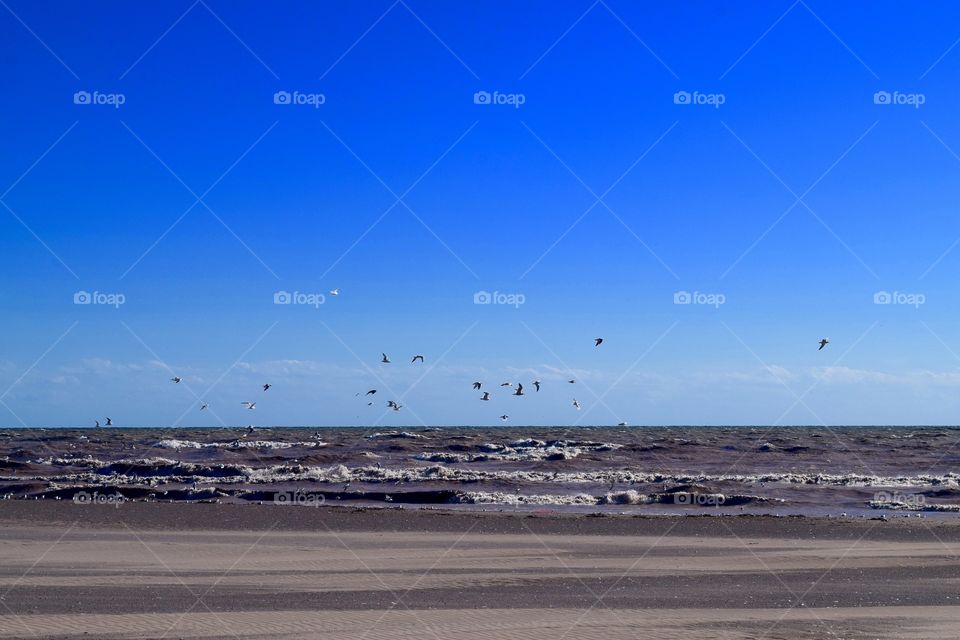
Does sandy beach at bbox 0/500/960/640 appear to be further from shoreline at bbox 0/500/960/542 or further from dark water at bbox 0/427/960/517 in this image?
dark water at bbox 0/427/960/517

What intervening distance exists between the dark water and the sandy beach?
557 cm

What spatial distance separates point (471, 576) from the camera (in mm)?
17219

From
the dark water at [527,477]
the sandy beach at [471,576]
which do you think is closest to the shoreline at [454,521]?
the sandy beach at [471,576]

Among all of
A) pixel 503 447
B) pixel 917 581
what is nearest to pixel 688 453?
pixel 503 447

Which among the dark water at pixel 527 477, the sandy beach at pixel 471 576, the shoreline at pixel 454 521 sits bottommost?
the sandy beach at pixel 471 576

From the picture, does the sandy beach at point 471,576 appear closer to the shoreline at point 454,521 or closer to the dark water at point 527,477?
the shoreline at point 454,521

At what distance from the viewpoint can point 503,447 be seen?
66250 millimetres

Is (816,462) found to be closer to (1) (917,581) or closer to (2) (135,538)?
(1) (917,581)

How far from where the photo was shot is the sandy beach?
12.9 metres

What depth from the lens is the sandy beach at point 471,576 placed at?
12.9 meters

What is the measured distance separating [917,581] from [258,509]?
19.4 metres

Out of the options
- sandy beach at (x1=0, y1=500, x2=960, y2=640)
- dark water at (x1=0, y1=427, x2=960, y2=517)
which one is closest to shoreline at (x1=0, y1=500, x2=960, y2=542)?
sandy beach at (x1=0, y1=500, x2=960, y2=640)

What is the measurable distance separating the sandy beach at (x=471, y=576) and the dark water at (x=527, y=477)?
18.3ft

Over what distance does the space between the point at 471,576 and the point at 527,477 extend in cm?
2469
